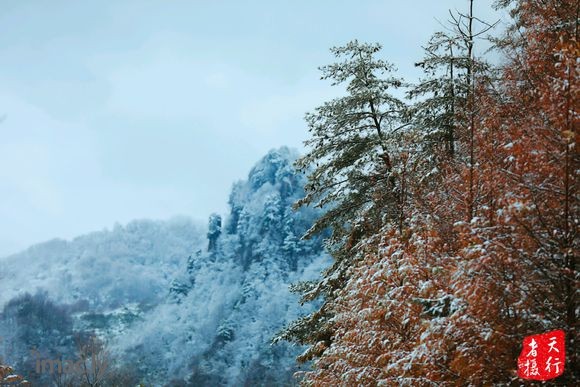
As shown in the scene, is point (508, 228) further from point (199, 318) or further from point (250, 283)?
point (199, 318)

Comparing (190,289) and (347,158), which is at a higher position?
(190,289)

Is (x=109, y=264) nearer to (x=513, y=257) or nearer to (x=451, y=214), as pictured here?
(x=451, y=214)

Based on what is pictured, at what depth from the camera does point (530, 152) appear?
23.1ft

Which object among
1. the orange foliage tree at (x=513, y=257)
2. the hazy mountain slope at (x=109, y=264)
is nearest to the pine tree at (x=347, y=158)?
the orange foliage tree at (x=513, y=257)

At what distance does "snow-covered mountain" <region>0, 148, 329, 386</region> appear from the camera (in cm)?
10862

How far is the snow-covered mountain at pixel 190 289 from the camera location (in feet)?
356

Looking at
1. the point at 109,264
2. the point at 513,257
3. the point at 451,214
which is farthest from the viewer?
the point at 109,264

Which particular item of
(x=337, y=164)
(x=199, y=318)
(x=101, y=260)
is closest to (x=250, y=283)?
(x=199, y=318)

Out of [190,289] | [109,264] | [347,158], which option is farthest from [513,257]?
[109,264]

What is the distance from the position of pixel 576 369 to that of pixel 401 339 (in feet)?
11.3

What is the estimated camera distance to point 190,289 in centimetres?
13688

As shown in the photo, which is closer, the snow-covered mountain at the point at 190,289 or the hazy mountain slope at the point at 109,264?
the snow-covered mountain at the point at 190,289

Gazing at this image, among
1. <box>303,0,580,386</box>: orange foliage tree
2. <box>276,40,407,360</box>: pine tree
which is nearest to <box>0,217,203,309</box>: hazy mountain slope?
<box>276,40,407,360</box>: pine tree

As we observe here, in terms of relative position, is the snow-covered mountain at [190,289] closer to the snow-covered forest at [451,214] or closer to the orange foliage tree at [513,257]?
the snow-covered forest at [451,214]
